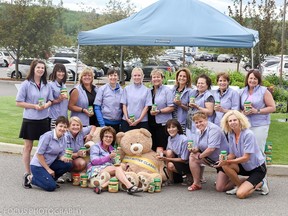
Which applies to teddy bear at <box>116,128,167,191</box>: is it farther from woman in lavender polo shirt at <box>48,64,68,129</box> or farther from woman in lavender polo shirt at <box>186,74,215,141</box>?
woman in lavender polo shirt at <box>48,64,68,129</box>

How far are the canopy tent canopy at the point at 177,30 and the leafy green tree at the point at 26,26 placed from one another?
20.9m

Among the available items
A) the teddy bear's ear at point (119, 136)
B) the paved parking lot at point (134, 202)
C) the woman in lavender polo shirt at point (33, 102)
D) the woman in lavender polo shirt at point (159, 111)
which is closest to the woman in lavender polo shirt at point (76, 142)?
the paved parking lot at point (134, 202)

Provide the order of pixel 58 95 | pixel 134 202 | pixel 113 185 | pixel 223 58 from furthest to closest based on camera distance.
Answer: pixel 223 58, pixel 58 95, pixel 113 185, pixel 134 202

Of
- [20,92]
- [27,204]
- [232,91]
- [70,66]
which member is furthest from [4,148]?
[70,66]

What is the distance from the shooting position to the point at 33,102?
27.8 feet

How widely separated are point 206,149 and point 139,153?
42.9 inches

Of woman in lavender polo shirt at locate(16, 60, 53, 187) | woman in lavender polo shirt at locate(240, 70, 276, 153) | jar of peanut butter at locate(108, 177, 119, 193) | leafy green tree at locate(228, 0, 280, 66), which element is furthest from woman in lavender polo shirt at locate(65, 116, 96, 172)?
leafy green tree at locate(228, 0, 280, 66)

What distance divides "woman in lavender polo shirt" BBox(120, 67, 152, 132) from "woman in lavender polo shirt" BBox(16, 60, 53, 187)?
53.7 inches

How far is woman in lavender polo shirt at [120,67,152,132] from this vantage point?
9.10 meters

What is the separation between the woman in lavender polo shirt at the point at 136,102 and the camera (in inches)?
358

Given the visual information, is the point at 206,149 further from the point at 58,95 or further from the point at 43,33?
the point at 43,33

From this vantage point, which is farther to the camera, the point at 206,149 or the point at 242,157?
the point at 206,149

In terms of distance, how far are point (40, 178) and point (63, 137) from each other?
0.73 meters

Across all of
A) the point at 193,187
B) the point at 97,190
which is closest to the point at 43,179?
the point at 97,190
